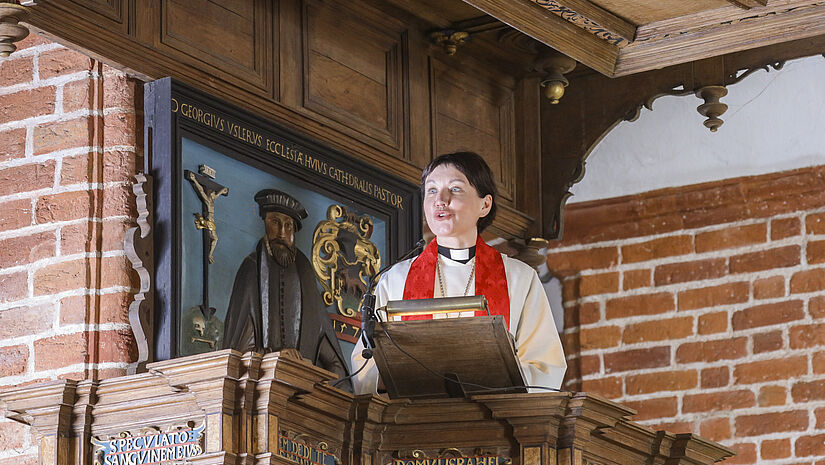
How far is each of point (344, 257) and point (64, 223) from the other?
3.40ft

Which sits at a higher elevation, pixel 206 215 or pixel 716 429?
pixel 206 215

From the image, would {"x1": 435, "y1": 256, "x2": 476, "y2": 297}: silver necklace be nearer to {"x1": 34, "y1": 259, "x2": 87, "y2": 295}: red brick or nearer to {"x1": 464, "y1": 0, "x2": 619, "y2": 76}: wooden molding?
{"x1": 464, "y1": 0, "x2": 619, "y2": 76}: wooden molding

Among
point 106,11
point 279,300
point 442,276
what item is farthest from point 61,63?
point 442,276

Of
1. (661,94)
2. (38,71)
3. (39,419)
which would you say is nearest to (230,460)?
(39,419)

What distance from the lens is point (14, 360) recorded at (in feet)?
14.5

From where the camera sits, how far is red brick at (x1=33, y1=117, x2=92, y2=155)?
14.6 feet

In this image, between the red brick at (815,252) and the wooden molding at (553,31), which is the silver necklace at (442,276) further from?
the red brick at (815,252)

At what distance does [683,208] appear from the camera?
656 centimetres

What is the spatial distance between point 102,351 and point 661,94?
2449mm

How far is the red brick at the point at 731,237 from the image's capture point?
638cm

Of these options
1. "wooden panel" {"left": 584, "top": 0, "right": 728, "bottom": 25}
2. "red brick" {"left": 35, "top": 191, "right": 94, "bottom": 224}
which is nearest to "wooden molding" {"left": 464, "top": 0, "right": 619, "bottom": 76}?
"wooden panel" {"left": 584, "top": 0, "right": 728, "bottom": 25}

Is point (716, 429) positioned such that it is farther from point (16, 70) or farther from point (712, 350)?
point (16, 70)

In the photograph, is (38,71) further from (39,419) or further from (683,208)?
(683,208)

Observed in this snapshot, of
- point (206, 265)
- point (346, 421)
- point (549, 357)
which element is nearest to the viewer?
point (346, 421)
